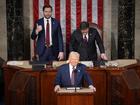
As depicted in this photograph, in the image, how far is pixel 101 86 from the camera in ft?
39.7

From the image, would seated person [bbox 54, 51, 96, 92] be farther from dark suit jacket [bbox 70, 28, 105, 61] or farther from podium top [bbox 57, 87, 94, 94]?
dark suit jacket [bbox 70, 28, 105, 61]

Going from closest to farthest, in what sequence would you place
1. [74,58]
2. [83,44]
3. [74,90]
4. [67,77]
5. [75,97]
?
[75,97] < [74,90] < [74,58] < [67,77] < [83,44]

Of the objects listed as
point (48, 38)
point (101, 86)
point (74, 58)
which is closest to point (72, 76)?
point (74, 58)

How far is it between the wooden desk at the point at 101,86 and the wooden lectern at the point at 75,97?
5.85 feet

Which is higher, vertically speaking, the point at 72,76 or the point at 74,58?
the point at 74,58

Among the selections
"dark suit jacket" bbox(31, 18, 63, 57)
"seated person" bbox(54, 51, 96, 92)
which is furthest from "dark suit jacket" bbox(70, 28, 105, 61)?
"seated person" bbox(54, 51, 96, 92)

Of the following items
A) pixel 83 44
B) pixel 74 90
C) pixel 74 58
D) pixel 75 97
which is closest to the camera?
pixel 75 97

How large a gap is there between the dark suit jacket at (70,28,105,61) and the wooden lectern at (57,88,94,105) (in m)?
2.72

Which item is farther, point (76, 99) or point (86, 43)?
point (86, 43)

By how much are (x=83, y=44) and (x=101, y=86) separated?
1210mm

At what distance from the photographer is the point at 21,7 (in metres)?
14.6

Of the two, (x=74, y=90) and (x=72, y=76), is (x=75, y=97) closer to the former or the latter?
(x=74, y=90)

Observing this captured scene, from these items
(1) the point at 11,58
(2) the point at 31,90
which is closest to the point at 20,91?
(2) the point at 31,90

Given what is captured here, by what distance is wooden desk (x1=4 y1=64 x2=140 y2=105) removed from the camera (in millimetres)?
11969
